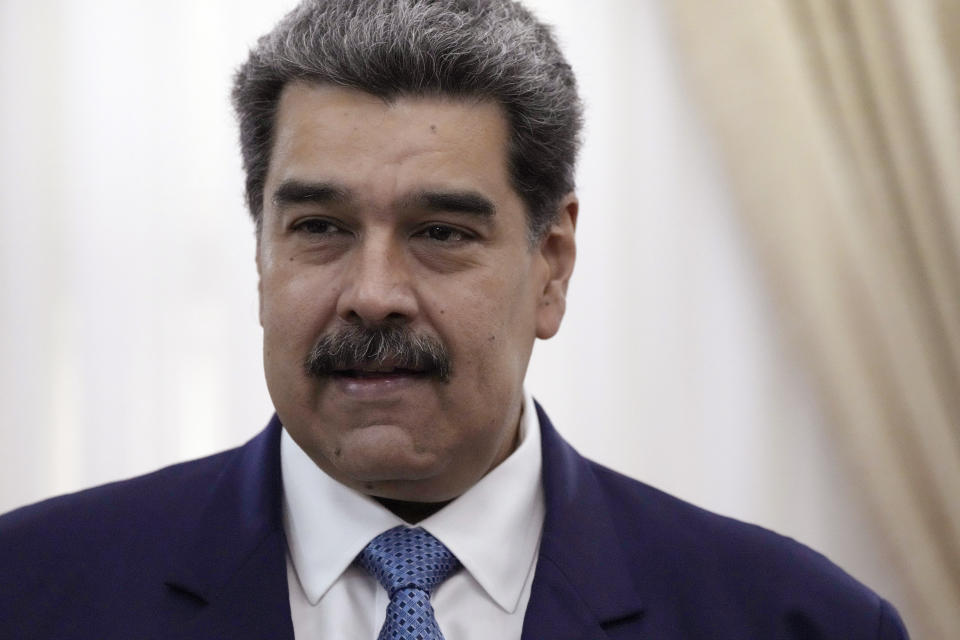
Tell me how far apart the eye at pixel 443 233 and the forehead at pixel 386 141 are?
6cm

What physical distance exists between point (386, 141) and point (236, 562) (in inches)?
21.7

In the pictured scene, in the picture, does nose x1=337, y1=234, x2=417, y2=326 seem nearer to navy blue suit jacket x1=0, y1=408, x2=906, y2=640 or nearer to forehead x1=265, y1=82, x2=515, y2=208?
forehead x1=265, y1=82, x2=515, y2=208

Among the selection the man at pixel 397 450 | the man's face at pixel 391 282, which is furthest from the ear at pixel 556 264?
the man's face at pixel 391 282

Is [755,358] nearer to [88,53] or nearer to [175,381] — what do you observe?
[175,381]

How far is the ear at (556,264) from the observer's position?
1704mm

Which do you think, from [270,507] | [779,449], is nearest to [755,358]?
[779,449]

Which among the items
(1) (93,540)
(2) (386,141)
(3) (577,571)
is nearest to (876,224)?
(3) (577,571)

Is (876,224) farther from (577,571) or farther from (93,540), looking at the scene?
(93,540)

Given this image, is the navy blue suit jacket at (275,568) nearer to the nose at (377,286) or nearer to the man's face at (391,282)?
the man's face at (391,282)

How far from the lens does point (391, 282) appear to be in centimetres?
147

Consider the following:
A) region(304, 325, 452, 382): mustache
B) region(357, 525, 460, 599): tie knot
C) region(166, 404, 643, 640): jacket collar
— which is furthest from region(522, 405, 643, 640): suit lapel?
region(304, 325, 452, 382): mustache

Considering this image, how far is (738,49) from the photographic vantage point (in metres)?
2.54

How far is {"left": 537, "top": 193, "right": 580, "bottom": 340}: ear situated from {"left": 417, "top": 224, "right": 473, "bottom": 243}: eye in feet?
0.59

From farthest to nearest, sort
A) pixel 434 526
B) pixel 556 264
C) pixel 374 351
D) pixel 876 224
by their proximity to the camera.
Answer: pixel 876 224
pixel 556 264
pixel 434 526
pixel 374 351
